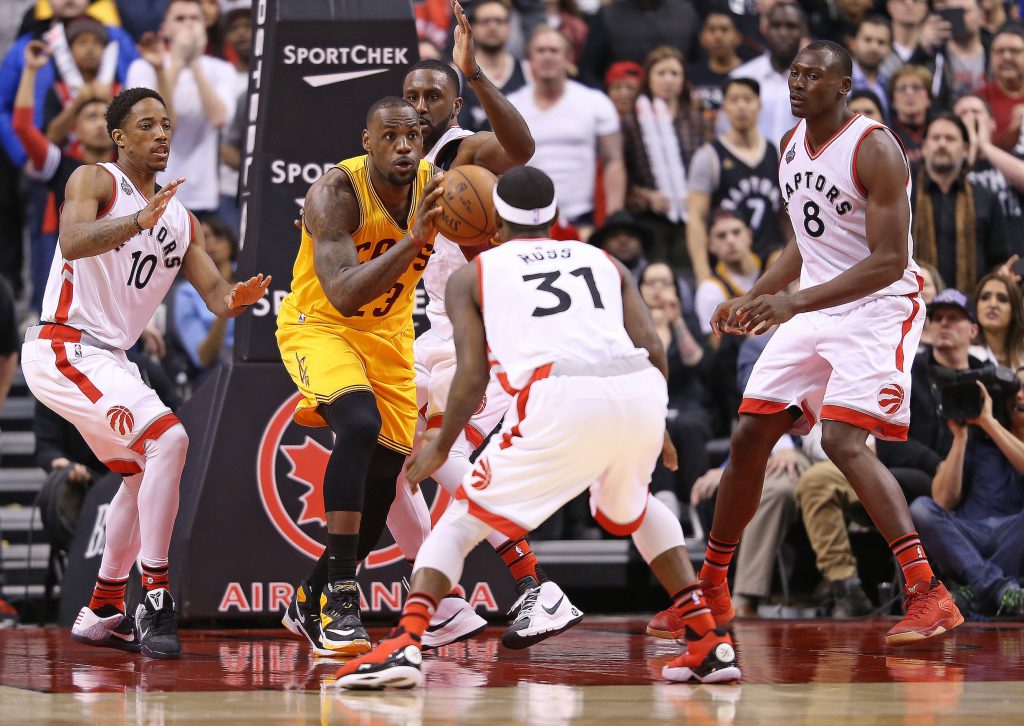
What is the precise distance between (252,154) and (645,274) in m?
3.48

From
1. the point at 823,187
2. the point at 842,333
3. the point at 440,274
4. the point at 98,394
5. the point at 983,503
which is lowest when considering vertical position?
the point at 983,503

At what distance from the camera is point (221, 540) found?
7.84 metres

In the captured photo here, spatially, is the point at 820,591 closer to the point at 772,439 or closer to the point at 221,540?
the point at 772,439

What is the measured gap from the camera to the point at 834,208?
22.5 ft

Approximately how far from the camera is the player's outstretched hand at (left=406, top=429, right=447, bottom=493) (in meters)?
5.28

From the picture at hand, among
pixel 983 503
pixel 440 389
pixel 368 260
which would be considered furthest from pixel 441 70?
pixel 983 503

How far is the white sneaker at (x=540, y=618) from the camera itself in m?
6.29

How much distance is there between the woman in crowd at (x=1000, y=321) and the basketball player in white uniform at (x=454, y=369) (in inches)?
136

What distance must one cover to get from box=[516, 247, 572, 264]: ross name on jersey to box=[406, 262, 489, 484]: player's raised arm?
19cm

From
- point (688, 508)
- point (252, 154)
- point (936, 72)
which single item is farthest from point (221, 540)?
point (936, 72)

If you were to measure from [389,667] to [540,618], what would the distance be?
1286 mm

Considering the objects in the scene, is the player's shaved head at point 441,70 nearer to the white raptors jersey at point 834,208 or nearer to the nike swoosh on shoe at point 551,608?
the white raptors jersey at point 834,208

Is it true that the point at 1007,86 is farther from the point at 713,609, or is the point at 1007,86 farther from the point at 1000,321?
the point at 713,609

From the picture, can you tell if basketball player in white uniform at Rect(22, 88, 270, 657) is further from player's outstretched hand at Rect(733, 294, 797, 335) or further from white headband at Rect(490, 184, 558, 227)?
player's outstretched hand at Rect(733, 294, 797, 335)
